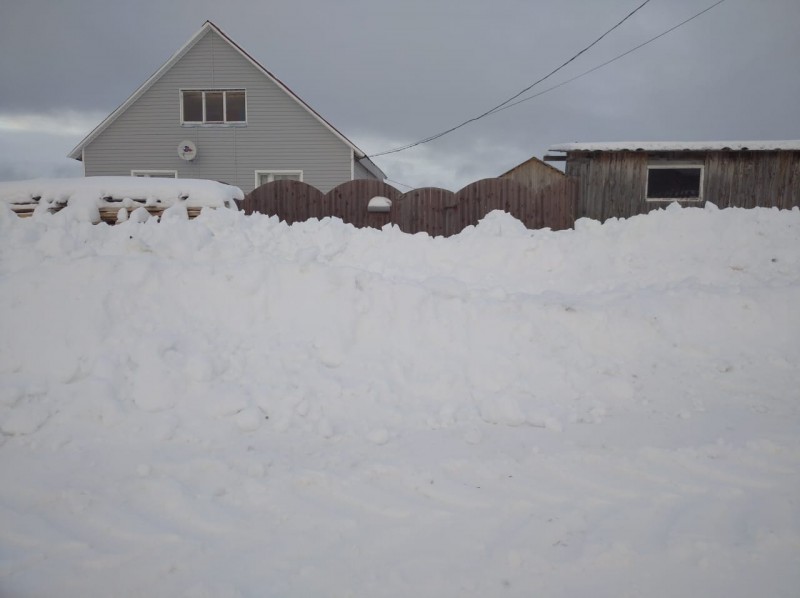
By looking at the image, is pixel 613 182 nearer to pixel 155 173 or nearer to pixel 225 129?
pixel 225 129

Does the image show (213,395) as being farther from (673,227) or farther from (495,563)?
(673,227)

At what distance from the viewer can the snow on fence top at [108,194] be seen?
891 centimetres

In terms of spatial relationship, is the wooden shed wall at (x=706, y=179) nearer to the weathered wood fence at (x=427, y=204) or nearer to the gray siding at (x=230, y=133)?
the weathered wood fence at (x=427, y=204)

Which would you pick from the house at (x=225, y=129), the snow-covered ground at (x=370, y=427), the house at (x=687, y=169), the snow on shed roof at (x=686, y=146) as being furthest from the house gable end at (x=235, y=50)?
the snow-covered ground at (x=370, y=427)

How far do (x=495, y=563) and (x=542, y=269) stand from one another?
6.23 meters

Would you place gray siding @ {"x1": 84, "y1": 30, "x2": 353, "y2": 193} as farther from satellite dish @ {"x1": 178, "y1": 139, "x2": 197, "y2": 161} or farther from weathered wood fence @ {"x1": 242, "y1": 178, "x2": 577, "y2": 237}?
weathered wood fence @ {"x1": 242, "y1": 178, "x2": 577, "y2": 237}

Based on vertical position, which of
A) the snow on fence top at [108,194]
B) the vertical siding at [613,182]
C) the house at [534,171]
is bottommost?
the snow on fence top at [108,194]

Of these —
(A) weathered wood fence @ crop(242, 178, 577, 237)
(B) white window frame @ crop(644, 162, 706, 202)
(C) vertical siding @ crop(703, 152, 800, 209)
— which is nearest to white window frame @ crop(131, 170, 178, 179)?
(A) weathered wood fence @ crop(242, 178, 577, 237)

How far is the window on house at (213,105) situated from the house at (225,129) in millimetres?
37

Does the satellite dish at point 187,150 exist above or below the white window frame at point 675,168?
above

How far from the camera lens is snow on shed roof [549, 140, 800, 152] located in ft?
51.1

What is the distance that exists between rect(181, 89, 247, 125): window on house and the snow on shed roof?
12058 millimetres

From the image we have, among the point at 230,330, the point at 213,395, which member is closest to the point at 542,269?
the point at 230,330

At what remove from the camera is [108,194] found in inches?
355
